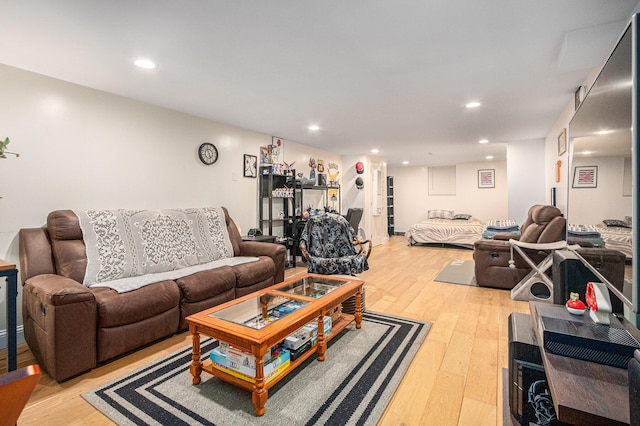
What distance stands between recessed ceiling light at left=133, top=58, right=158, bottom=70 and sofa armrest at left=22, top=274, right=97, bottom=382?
166 cm

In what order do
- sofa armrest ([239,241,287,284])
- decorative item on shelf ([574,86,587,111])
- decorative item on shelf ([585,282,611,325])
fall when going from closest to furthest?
decorative item on shelf ([585,282,611,325])
decorative item on shelf ([574,86,587,111])
sofa armrest ([239,241,287,284])

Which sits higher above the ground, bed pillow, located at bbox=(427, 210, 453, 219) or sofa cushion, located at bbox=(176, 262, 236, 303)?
bed pillow, located at bbox=(427, 210, 453, 219)

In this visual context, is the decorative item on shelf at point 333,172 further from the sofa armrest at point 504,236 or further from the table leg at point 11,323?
the table leg at point 11,323

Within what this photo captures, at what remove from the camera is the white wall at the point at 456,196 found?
8.19 m

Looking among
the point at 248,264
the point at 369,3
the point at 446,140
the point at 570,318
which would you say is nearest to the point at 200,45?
the point at 369,3

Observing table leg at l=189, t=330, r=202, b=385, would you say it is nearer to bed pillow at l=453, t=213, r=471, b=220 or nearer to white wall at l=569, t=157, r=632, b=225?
white wall at l=569, t=157, r=632, b=225

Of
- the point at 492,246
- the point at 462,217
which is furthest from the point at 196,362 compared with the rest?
the point at 462,217

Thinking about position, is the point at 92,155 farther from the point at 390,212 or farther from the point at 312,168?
the point at 390,212

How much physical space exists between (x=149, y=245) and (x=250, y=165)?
2015mm

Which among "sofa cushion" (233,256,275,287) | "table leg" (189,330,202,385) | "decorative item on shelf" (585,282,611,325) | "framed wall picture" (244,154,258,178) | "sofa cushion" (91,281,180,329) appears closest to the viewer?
"decorative item on shelf" (585,282,611,325)

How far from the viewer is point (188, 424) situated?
1.52 meters

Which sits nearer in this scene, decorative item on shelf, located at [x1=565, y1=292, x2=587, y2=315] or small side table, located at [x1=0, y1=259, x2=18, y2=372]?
decorative item on shelf, located at [x1=565, y1=292, x2=587, y2=315]

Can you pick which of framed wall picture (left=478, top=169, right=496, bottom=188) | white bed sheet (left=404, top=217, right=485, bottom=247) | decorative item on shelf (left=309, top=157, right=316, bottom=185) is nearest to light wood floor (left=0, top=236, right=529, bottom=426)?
decorative item on shelf (left=309, top=157, right=316, bottom=185)

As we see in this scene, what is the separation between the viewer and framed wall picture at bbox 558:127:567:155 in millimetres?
3604
